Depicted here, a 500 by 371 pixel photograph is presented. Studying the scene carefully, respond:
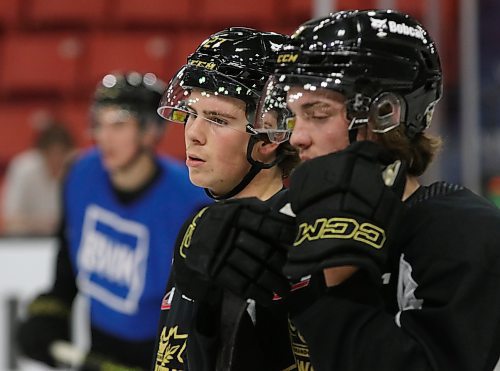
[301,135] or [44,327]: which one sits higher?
[301,135]

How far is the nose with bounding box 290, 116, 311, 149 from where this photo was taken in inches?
51.4

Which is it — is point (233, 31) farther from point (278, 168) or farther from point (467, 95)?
point (467, 95)

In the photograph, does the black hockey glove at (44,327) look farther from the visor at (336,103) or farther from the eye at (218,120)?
the visor at (336,103)

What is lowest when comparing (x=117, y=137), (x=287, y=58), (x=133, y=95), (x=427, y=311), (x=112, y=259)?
(x=112, y=259)

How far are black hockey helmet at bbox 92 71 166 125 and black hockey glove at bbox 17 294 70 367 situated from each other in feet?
1.95

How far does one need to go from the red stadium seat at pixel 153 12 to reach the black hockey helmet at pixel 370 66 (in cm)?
428

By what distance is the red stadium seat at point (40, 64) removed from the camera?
562cm

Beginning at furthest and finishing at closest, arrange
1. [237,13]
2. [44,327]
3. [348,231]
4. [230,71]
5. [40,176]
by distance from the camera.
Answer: [237,13] → [40,176] → [44,327] → [230,71] → [348,231]

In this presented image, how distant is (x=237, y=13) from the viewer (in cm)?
555

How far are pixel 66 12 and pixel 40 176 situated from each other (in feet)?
3.83

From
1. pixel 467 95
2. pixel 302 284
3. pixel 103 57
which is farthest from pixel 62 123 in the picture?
pixel 302 284

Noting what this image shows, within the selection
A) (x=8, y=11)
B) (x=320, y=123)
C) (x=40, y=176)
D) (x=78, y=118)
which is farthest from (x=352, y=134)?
(x=8, y=11)

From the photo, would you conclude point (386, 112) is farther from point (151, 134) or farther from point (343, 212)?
point (151, 134)

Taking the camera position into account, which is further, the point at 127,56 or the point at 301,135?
the point at 127,56
